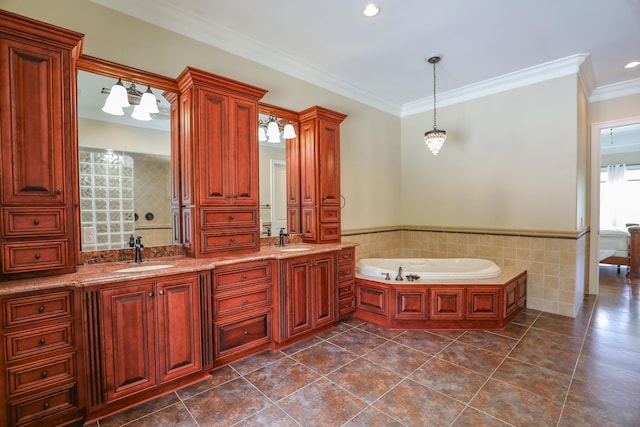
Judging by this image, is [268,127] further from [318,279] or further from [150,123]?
[318,279]

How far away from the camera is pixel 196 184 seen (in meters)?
2.40

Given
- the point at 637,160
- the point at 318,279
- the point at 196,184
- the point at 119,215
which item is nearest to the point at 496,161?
the point at 318,279

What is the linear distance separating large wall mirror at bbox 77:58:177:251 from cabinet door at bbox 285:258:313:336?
108cm

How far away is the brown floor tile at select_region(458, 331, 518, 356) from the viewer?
2656 millimetres

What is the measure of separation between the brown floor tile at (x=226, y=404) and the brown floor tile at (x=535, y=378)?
1.76 m

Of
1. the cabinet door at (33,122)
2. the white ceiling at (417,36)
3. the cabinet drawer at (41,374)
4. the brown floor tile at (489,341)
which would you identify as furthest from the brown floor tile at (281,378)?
the white ceiling at (417,36)

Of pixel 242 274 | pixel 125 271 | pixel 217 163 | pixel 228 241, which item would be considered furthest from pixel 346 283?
pixel 125 271

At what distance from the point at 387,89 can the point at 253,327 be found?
3.50 m

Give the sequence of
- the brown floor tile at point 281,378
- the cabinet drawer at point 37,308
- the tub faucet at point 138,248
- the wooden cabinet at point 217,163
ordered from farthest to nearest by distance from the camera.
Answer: the wooden cabinet at point 217,163 → the tub faucet at point 138,248 → the brown floor tile at point 281,378 → the cabinet drawer at point 37,308

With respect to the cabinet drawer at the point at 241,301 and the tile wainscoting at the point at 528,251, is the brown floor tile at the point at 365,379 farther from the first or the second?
the tile wainscoting at the point at 528,251

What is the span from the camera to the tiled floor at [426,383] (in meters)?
1.81

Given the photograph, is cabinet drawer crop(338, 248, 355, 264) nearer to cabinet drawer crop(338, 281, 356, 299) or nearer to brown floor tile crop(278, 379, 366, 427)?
cabinet drawer crop(338, 281, 356, 299)

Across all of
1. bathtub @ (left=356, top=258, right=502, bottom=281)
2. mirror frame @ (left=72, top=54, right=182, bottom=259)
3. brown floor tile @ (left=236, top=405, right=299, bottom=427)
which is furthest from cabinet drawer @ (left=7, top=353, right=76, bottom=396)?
bathtub @ (left=356, top=258, right=502, bottom=281)

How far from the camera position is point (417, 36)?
2889mm
